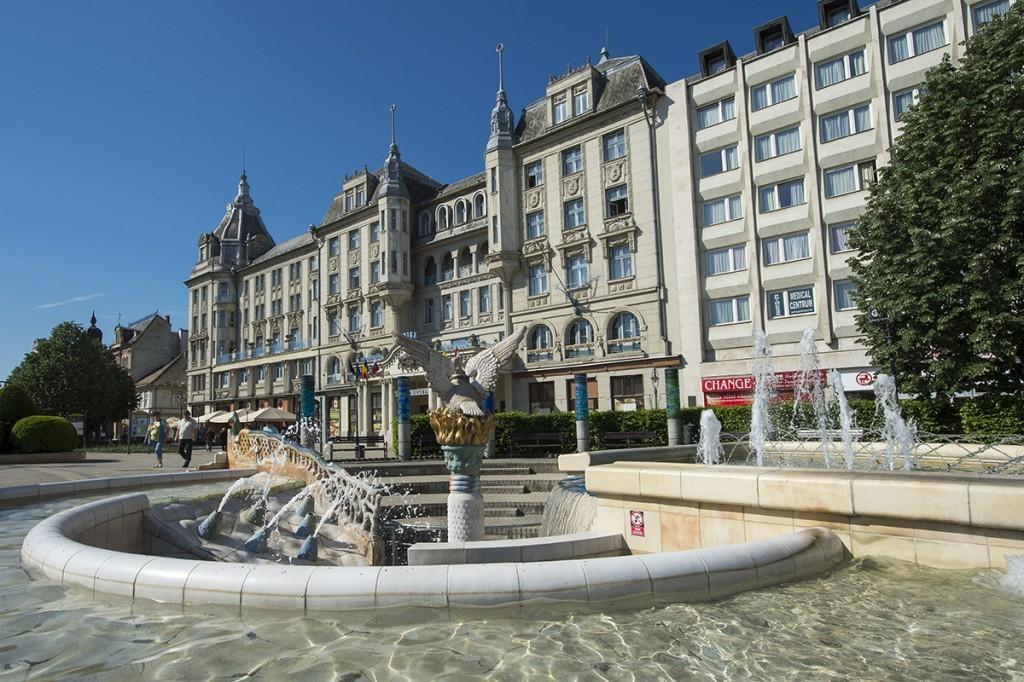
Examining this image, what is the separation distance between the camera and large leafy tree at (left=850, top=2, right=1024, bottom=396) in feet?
51.4

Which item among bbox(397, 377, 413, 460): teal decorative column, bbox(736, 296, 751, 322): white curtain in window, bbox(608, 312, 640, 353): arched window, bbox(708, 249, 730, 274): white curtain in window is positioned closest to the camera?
bbox(397, 377, 413, 460): teal decorative column

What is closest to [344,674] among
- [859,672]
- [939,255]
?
[859,672]

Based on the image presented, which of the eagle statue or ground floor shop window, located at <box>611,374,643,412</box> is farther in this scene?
ground floor shop window, located at <box>611,374,643,412</box>

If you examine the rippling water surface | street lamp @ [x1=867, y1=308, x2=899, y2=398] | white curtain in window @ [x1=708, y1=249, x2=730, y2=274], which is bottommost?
the rippling water surface

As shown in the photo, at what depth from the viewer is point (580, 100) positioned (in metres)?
35.2

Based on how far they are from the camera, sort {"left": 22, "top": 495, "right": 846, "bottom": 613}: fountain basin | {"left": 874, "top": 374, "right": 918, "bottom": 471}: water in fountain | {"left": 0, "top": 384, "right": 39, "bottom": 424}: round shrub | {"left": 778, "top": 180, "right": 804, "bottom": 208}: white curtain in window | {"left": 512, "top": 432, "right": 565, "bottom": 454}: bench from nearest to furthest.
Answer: {"left": 22, "top": 495, "right": 846, "bottom": 613}: fountain basin → {"left": 874, "top": 374, "right": 918, "bottom": 471}: water in fountain → {"left": 512, "top": 432, "right": 565, "bottom": 454}: bench → {"left": 0, "top": 384, "right": 39, "bottom": 424}: round shrub → {"left": 778, "top": 180, "right": 804, "bottom": 208}: white curtain in window

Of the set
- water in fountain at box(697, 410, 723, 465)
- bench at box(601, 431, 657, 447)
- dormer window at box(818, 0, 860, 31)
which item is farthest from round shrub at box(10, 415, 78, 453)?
dormer window at box(818, 0, 860, 31)

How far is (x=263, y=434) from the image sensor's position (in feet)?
50.8

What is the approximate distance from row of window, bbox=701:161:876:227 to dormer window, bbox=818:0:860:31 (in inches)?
269

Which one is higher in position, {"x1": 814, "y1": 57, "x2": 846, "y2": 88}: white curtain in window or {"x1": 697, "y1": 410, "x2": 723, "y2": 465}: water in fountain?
{"x1": 814, "y1": 57, "x2": 846, "y2": 88}: white curtain in window

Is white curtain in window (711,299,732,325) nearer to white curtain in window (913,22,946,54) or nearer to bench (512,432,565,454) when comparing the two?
Result: bench (512,432,565,454)

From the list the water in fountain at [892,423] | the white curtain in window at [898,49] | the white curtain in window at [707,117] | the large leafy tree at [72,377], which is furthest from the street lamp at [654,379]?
the large leafy tree at [72,377]

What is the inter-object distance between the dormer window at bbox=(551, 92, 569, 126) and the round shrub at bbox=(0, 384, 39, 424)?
98.6ft

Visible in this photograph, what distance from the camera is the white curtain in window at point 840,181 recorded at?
1039 inches
